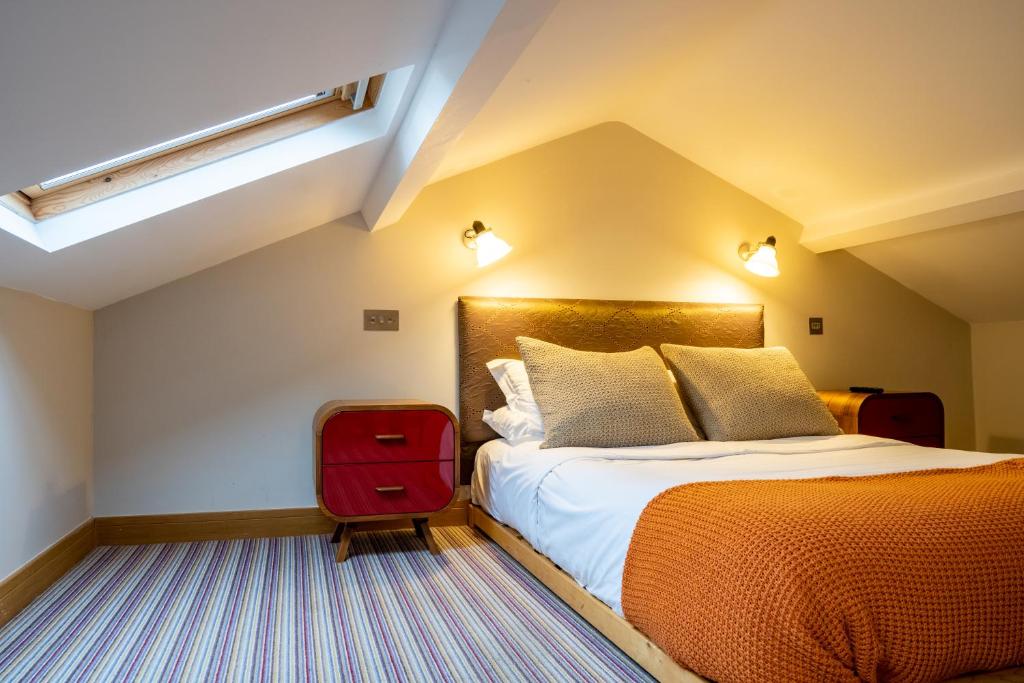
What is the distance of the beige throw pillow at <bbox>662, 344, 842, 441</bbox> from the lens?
3078 millimetres

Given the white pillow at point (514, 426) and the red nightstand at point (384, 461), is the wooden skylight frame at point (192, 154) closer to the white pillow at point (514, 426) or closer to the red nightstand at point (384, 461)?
the red nightstand at point (384, 461)

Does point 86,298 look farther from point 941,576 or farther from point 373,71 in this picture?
point 941,576

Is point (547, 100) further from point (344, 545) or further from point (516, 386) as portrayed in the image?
point (344, 545)

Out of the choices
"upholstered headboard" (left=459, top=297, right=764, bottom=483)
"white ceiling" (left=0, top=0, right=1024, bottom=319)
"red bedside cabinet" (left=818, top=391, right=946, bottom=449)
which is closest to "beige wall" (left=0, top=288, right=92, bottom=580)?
"white ceiling" (left=0, top=0, right=1024, bottom=319)

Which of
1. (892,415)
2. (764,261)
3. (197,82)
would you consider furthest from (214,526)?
(892,415)

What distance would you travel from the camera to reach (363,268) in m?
3.35

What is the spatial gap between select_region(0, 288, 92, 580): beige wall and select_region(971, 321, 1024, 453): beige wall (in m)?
4.78

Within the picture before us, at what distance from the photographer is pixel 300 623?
2119mm

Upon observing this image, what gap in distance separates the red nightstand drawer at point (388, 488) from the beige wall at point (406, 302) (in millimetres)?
529

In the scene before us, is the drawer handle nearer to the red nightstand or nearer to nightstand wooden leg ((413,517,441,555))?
the red nightstand

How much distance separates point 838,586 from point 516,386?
6.57 ft

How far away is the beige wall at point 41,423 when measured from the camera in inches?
87.0

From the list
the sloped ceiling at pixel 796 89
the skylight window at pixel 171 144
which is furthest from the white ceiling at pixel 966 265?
the skylight window at pixel 171 144

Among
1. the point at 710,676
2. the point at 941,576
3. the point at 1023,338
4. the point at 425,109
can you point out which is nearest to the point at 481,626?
the point at 710,676
